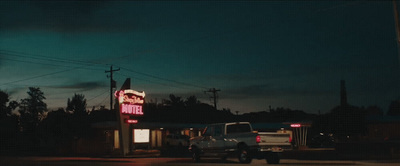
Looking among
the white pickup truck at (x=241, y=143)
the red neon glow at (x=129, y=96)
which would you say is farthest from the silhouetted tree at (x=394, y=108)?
the white pickup truck at (x=241, y=143)

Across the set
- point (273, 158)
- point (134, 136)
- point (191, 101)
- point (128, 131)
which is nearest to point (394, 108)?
point (191, 101)

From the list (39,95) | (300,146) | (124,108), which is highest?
(39,95)

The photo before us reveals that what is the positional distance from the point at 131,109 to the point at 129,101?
614mm

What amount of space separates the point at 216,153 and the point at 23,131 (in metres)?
35.4

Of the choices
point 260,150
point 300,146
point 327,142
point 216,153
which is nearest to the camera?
point 260,150

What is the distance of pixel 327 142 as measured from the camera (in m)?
50.8

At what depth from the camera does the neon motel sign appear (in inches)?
1349

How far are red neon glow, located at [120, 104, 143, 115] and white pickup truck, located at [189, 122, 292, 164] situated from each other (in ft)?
32.7

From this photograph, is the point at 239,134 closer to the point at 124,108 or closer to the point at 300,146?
the point at 124,108

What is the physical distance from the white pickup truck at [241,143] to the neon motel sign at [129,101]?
10084mm

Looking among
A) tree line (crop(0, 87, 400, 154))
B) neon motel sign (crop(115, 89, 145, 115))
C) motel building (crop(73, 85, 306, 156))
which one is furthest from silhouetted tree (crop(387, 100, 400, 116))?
neon motel sign (crop(115, 89, 145, 115))

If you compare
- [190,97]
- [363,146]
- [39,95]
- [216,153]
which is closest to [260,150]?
[216,153]

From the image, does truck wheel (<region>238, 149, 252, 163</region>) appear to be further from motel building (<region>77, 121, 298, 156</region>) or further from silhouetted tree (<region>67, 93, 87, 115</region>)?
silhouetted tree (<region>67, 93, 87, 115</region>)

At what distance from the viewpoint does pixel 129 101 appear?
3519 centimetres
